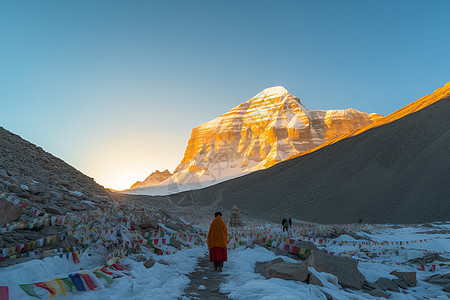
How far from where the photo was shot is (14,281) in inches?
166

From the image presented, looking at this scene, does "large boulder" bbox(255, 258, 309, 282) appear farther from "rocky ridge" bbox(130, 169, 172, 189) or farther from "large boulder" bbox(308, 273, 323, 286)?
"rocky ridge" bbox(130, 169, 172, 189)

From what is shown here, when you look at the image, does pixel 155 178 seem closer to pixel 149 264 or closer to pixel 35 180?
pixel 35 180

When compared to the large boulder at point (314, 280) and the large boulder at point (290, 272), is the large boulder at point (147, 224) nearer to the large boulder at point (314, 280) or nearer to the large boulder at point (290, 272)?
the large boulder at point (290, 272)

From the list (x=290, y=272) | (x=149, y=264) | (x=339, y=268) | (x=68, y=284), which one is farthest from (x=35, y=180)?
(x=339, y=268)

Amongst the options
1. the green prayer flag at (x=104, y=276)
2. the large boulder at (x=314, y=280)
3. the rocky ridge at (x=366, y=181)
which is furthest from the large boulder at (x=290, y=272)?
the rocky ridge at (x=366, y=181)

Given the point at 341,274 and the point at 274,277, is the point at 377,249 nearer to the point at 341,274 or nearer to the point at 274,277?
the point at 341,274

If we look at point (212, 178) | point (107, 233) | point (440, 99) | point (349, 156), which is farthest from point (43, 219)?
point (212, 178)

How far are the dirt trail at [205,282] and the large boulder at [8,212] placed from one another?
454cm

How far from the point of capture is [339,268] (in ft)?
20.9

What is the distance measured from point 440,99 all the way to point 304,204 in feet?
131

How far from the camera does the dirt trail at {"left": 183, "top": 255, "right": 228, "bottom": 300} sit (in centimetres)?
483

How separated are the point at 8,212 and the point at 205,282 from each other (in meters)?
5.18

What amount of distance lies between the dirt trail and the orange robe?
13.9 inches

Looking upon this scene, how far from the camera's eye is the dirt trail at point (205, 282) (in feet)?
15.8
